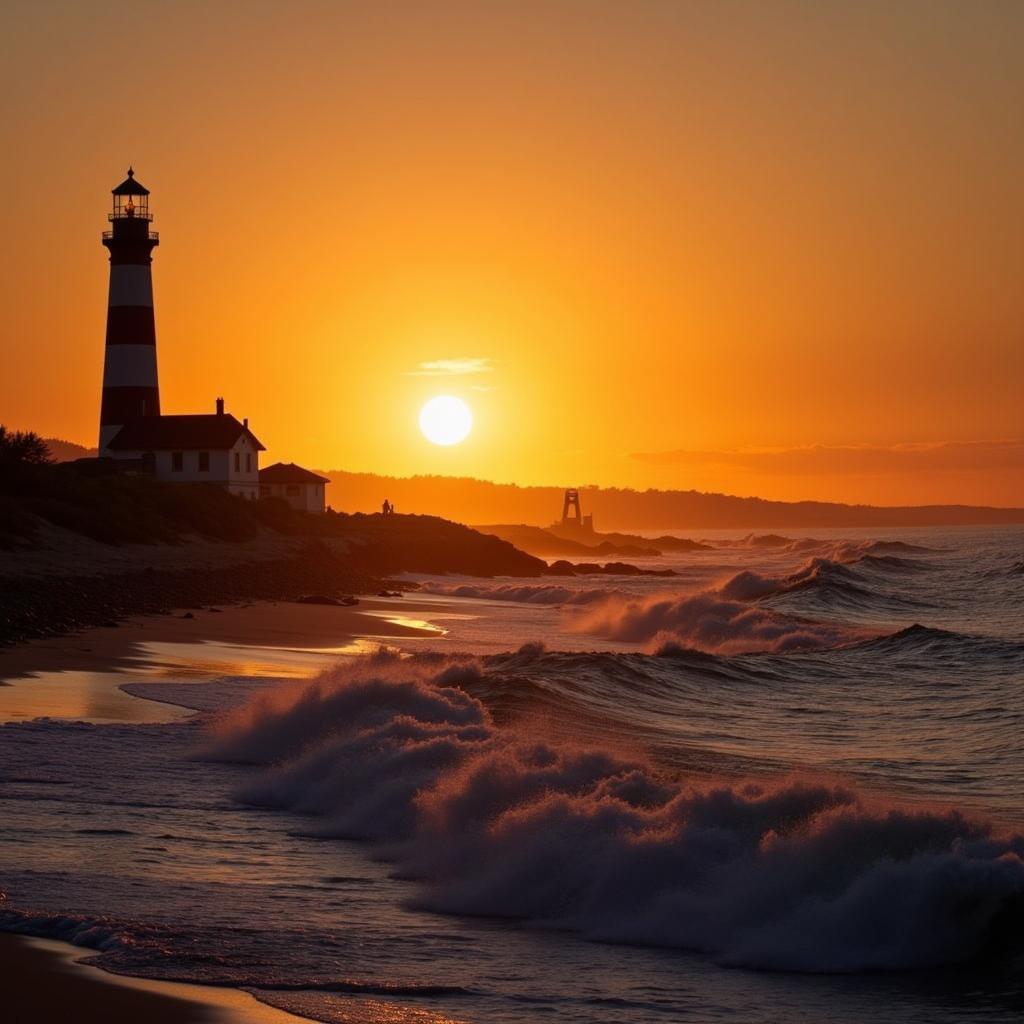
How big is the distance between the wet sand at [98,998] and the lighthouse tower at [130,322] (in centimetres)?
5002

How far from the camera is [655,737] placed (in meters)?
14.4

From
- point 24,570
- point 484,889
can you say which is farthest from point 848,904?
point 24,570

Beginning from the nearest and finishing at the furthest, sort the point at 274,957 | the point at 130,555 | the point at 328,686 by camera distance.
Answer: the point at 274,957, the point at 328,686, the point at 130,555

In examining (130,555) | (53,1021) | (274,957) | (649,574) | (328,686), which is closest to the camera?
(53,1021)

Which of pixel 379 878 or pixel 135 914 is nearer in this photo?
pixel 135 914

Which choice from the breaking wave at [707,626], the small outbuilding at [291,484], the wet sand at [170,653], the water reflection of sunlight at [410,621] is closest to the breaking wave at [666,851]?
the wet sand at [170,653]

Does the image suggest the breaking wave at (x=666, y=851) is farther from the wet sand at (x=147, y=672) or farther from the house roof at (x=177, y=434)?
the house roof at (x=177, y=434)

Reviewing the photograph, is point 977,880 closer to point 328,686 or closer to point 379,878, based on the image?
point 379,878

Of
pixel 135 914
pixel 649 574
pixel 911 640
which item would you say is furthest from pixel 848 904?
pixel 649 574

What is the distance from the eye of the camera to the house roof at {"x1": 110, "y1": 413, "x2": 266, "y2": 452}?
5734 centimetres

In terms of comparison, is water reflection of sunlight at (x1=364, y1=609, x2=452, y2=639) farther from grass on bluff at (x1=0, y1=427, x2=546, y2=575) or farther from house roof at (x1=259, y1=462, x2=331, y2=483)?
house roof at (x1=259, y1=462, x2=331, y2=483)

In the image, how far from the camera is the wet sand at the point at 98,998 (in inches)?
236

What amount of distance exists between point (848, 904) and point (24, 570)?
22631 millimetres

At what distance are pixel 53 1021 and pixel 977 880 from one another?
181 inches
